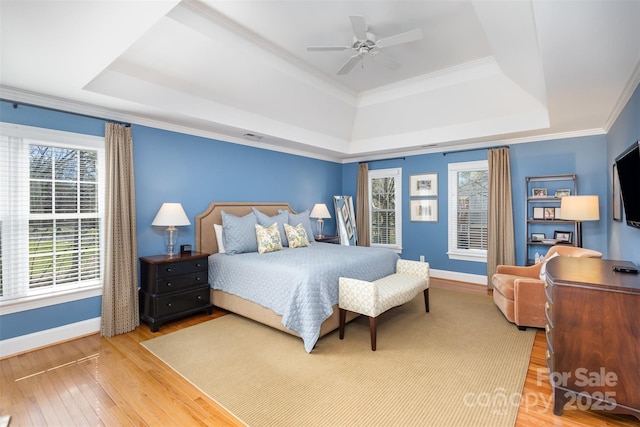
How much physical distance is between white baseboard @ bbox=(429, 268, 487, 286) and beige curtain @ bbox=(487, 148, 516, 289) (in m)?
0.25

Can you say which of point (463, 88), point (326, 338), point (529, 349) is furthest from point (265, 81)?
point (529, 349)

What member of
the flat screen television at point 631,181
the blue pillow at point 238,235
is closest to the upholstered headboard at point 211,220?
the blue pillow at point 238,235

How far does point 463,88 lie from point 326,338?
382 centimetres

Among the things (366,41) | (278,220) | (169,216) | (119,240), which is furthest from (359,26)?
(119,240)

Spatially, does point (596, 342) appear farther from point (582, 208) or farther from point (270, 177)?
point (270, 177)

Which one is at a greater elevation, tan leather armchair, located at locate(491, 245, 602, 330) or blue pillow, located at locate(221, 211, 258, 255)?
blue pillow, located at locate(221, 211, 258, 255)

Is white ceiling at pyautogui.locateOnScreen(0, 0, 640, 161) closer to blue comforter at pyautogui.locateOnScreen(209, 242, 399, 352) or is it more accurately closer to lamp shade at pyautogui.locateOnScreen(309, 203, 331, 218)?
Answer: lamp shade at pyautogui.locateOnScreen(309, 203, 331, 218)

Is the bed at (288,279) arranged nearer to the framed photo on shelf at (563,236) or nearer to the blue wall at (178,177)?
the blue wall at (178,177)

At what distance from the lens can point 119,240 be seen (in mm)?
3447

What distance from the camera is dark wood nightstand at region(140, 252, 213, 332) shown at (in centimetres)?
347

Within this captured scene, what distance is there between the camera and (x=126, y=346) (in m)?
3.08

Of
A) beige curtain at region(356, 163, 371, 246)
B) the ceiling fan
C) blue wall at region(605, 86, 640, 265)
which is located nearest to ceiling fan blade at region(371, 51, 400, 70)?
the ceiling fan

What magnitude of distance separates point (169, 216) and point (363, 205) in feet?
13.7

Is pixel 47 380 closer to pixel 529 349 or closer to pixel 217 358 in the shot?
pixel 217 358
